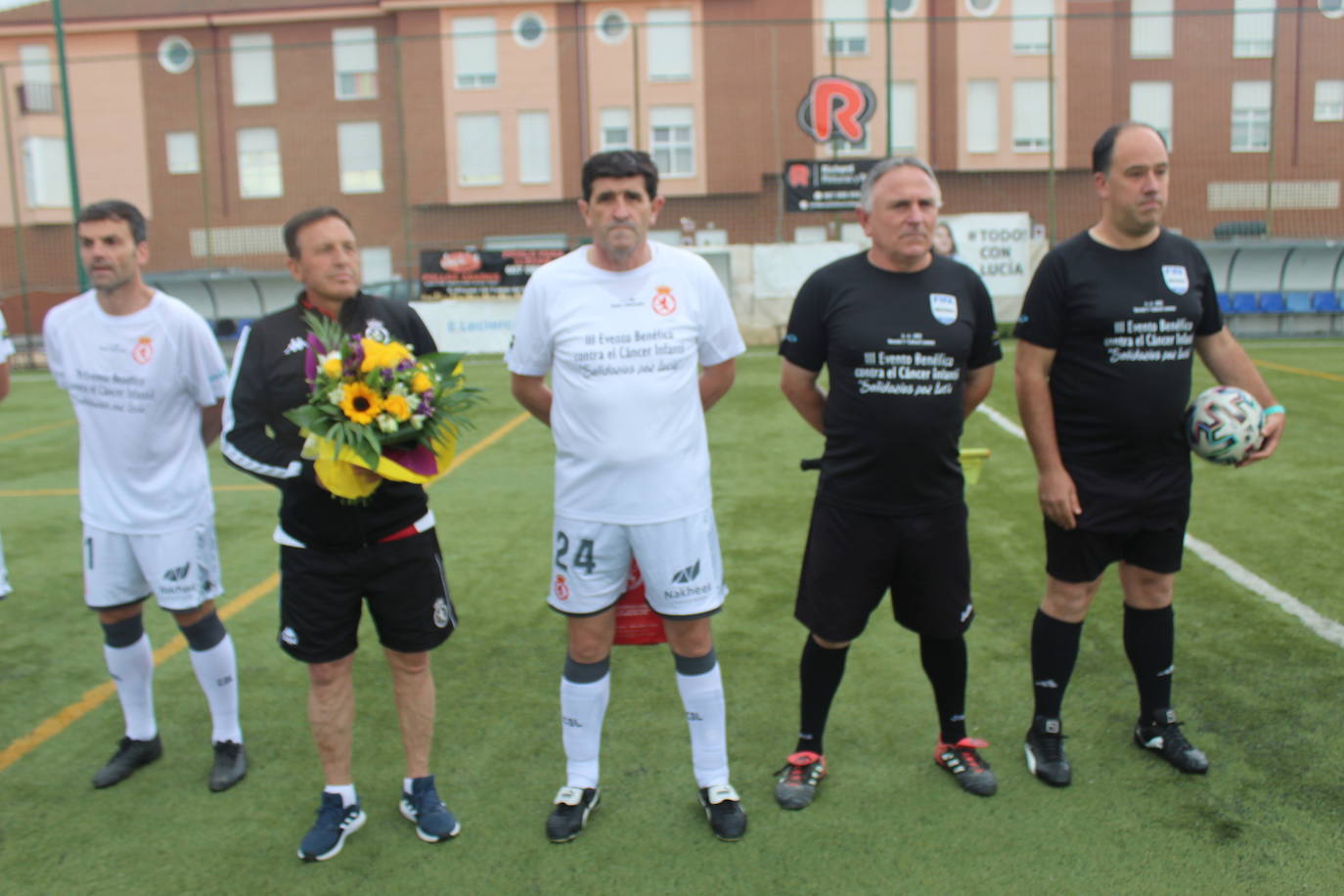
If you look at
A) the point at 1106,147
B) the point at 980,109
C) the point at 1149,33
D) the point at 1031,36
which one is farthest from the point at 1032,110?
the point at 1106,147

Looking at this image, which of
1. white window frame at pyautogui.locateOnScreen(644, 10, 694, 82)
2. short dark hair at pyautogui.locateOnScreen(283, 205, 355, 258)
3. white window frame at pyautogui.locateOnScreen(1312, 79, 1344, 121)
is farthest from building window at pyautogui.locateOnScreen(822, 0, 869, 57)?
short dark hair at pyautogui.locateOnScreen(283, 205, 355, 258)

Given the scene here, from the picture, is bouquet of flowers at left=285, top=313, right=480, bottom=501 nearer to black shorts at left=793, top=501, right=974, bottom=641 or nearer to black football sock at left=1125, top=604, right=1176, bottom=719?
black shorts at left=793, top=501, right=974, bottom=641

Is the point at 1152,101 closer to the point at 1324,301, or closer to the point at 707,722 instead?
the point at 1324,301

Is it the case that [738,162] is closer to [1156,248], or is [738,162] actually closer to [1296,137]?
[1296,137]

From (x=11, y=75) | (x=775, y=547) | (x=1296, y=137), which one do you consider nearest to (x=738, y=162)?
(x=1296, y=137)

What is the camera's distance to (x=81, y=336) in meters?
3.75

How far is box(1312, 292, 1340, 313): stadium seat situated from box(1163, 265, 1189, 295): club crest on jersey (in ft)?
69.2

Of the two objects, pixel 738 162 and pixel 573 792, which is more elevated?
pixel 738 162

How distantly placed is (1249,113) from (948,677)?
33.6 metres

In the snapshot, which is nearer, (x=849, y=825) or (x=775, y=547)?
(x=849, y=825)

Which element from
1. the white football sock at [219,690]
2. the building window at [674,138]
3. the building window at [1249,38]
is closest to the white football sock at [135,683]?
the white football sock at [219,690]

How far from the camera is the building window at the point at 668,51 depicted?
32312 mm

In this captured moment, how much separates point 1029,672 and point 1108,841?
1365mm

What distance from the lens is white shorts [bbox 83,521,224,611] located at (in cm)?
370
